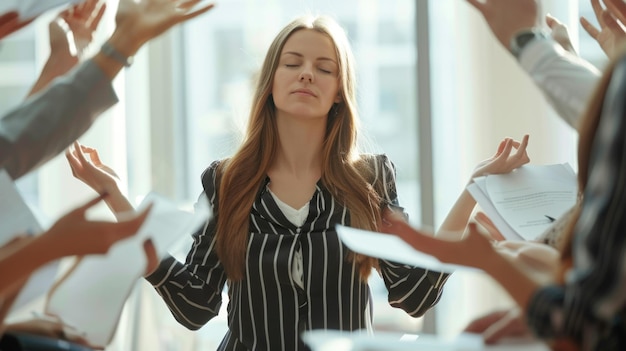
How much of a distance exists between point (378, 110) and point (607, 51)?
239cm

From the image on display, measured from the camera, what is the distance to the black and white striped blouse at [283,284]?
6.73ft

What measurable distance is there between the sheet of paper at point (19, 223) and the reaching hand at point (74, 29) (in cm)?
48

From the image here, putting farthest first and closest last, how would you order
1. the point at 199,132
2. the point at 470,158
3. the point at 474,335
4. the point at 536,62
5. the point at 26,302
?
the point at 199,132
the point at 470,158
the point at 536,62
the point at 26,302
the point at 474,335

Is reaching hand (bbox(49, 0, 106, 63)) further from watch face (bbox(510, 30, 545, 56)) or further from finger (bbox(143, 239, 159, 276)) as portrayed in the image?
watch face (bbox(510, 30, 545, 56))

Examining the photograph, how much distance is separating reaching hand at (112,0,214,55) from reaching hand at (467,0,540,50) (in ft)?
1.67

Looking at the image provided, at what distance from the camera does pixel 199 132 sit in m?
4.26

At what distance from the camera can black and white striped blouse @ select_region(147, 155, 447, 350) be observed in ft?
6.73

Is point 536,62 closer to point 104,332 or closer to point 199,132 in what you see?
point 104,332

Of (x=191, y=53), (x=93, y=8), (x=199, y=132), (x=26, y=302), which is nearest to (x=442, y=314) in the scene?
(x=199, y=132)

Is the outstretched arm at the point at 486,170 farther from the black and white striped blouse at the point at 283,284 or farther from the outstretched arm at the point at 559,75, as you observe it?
the outstretched arm at the point at 559,75

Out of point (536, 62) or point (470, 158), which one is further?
point (470, 158)

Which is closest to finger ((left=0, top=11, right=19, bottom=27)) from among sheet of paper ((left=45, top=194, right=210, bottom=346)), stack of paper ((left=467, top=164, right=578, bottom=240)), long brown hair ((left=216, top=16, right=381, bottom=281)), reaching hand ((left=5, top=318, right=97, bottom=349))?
sheet of paper ((left=45, top=194, right=210, bottom=346))

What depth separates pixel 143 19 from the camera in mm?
1563

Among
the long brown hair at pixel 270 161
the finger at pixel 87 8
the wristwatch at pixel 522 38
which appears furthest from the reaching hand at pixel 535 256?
the finger at pixel 87 8
